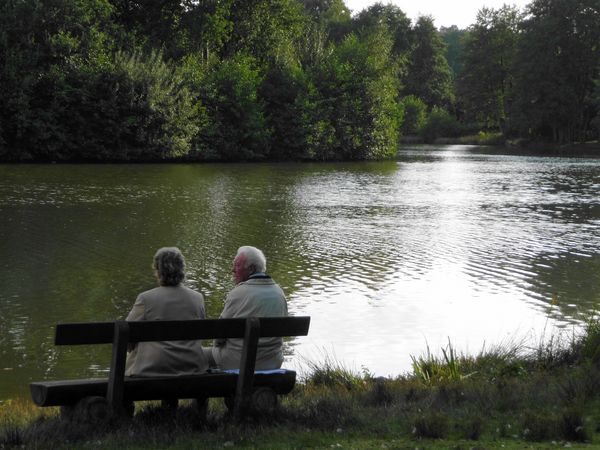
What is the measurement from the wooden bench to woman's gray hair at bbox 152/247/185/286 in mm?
549

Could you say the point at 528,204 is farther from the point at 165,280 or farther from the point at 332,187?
the point at 165,280

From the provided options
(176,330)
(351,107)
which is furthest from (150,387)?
(351,107)

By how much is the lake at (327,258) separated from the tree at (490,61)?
247 feet

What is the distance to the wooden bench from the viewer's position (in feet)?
17.8

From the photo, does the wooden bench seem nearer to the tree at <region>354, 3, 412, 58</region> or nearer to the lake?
the lake

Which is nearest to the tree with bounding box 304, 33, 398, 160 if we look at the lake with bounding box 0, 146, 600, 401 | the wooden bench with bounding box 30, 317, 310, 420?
the lake with bounding box 0, 146, 600, 401

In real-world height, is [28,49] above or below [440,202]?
above

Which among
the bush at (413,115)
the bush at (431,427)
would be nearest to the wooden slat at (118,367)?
the bush at (431,427)

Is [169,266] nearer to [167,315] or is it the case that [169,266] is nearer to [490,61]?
[167,315]

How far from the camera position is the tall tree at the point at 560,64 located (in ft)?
261

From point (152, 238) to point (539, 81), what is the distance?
225 ft

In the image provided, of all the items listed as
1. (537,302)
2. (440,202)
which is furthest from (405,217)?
(537,302)

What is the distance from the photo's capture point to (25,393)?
8.08 m

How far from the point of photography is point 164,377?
5.94 meters
